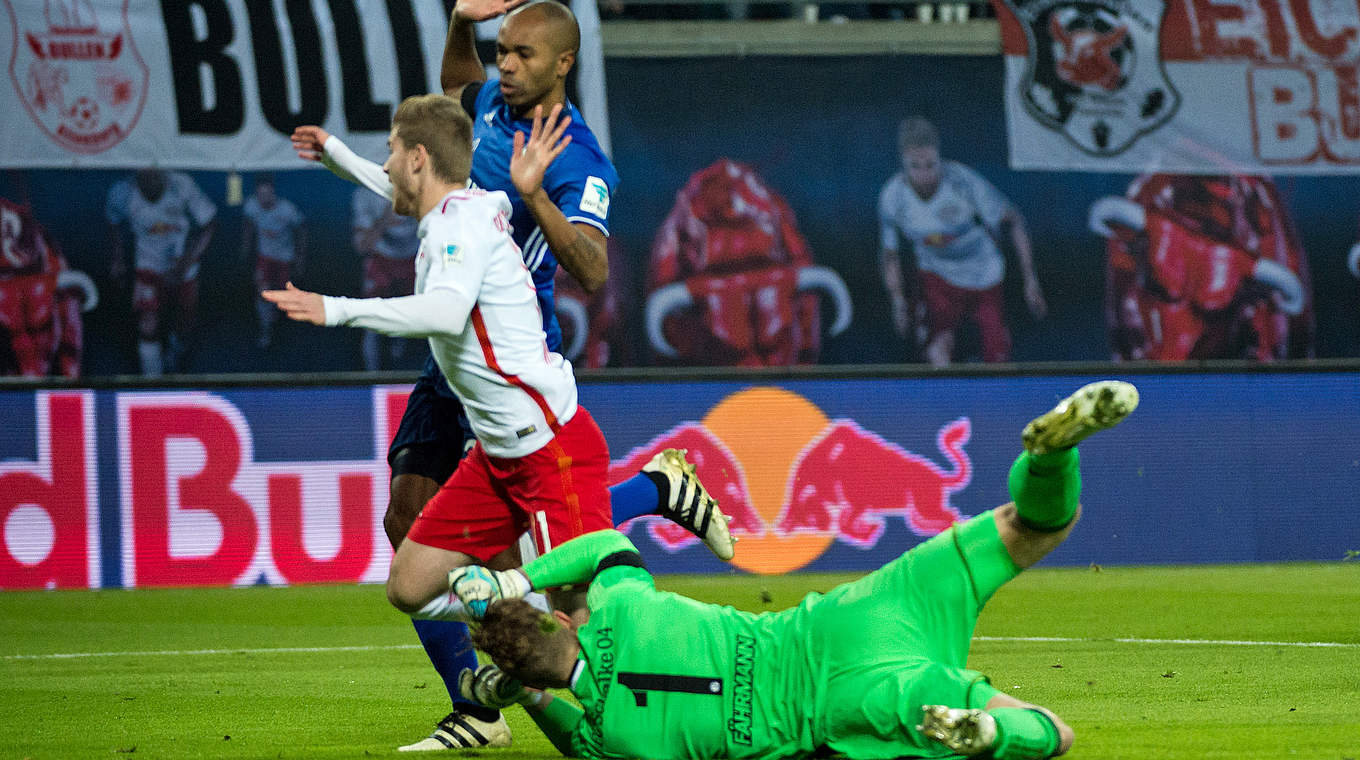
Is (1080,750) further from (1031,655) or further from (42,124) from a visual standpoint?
(42,124)

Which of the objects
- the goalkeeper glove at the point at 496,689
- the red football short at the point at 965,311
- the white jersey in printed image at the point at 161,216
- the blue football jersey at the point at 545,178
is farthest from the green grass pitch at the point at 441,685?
the white jersey in printed image at the point at 161,216

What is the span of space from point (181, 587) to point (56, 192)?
15.8ft

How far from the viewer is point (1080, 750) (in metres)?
4.20

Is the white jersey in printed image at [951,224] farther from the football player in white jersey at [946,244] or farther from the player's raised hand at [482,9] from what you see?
the player's raised hand at [482,9]

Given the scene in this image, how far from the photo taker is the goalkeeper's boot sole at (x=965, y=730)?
11.2 ft

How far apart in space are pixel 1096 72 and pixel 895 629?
12.9 meters

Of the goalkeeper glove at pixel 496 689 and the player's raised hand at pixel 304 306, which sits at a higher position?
the player's raised hand at pixel 304 306

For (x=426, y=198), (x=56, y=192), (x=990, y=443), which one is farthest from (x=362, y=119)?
(x=426, y=198)

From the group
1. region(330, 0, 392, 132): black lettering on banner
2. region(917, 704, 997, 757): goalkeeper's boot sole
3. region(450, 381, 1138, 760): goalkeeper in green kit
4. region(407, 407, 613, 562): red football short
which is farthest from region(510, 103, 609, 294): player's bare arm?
region(330, 0, 392, 132): black lettering on banner

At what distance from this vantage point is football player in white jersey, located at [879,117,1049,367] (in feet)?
50.3

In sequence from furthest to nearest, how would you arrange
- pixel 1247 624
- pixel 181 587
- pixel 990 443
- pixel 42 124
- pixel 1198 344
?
pixel 1198 344 → pixel 42 124 → pixel 990 443 → pixel 181 587 → pixel 1247 624

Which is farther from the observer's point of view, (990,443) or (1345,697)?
(990,443)

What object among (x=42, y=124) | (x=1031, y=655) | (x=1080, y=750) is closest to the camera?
(x=1080, y=750)

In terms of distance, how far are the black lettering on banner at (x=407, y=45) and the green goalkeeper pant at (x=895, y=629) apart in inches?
449
